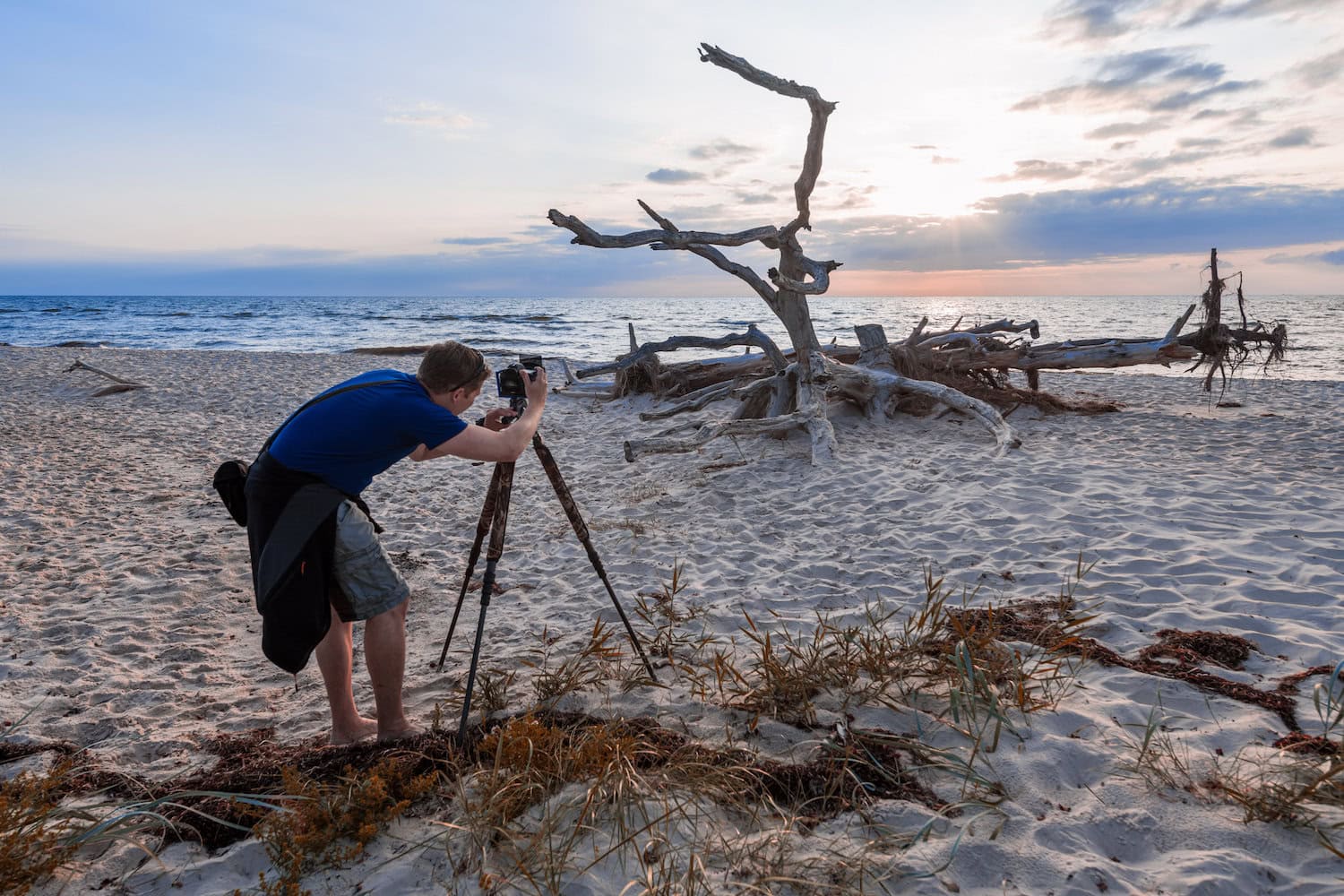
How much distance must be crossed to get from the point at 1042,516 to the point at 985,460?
1828 mm

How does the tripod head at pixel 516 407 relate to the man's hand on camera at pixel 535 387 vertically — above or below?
below

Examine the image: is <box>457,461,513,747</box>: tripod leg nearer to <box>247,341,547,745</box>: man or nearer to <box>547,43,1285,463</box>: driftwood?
<box>247,341,547,745</box>: man

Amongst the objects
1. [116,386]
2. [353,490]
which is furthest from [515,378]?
[116,386]

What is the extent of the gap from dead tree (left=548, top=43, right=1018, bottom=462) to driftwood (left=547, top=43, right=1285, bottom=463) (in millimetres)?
13

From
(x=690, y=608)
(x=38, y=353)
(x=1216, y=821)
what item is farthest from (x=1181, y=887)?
(x=38, y=353)

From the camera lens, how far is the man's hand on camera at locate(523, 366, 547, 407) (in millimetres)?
3016

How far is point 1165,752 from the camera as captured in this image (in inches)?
102

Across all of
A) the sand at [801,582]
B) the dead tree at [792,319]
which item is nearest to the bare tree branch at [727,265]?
the dead tree at [792,319]

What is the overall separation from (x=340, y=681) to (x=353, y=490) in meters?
0.82

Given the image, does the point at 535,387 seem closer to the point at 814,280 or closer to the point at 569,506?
the point at 569,506

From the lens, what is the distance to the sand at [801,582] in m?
2.25

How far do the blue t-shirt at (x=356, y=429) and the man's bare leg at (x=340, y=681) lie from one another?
2.16 feet

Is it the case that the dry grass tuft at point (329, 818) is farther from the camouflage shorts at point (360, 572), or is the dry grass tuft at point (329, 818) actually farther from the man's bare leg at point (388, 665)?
the camouflage shorts at point (360, 572)

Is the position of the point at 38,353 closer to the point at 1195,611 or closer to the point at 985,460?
the point at 985,460
